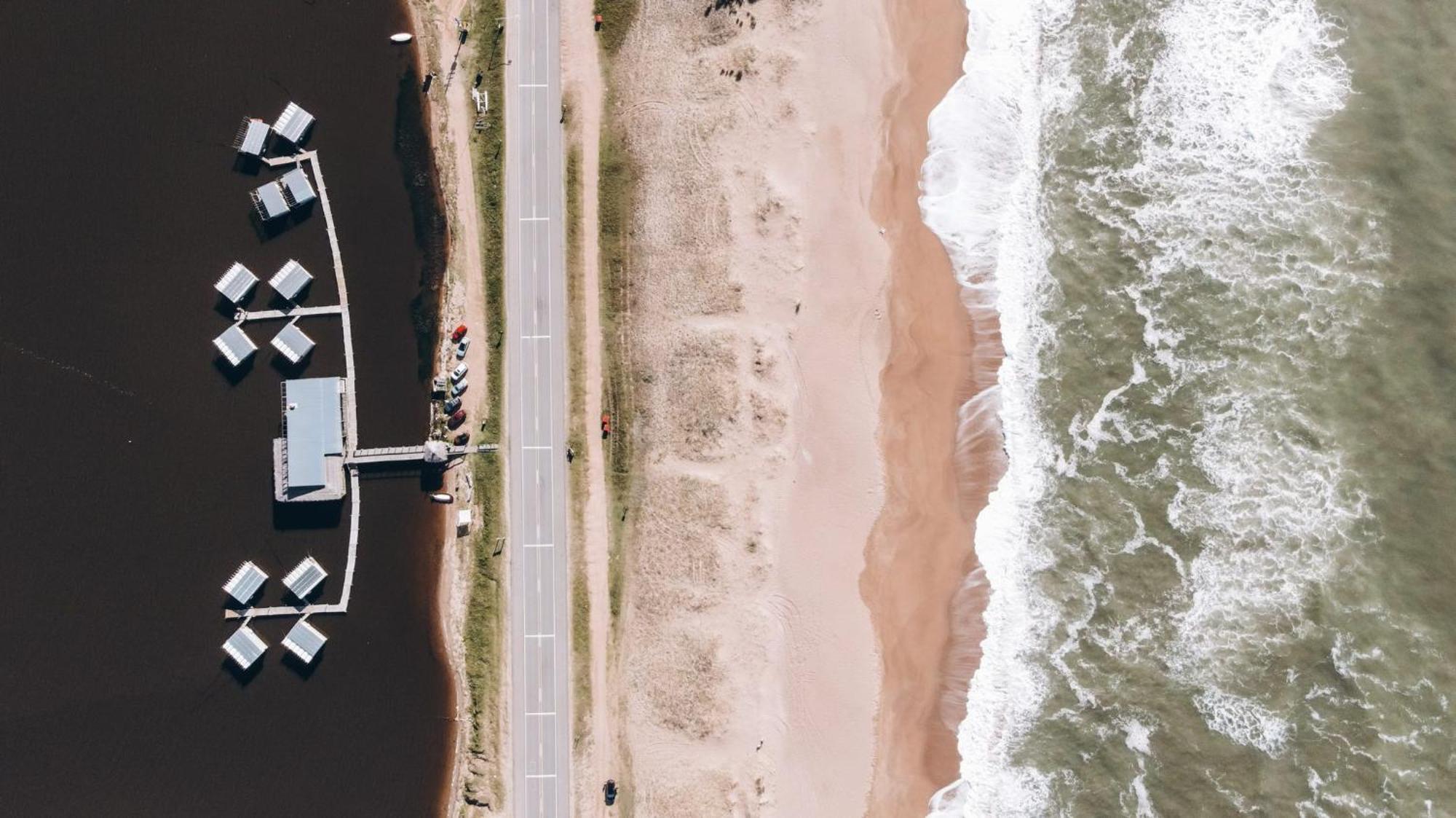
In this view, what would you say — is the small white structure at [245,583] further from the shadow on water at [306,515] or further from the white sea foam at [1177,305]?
the white sea foam at [1177,305]

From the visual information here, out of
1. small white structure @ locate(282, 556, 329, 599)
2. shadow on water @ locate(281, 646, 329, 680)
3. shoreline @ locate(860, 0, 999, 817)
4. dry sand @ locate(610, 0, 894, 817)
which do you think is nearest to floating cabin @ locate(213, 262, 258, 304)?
small white structure @ locate(282, 556, 329, 599)

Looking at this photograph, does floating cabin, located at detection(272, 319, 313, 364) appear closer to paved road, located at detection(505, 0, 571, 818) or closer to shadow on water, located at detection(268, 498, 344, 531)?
shadow on water, located at detection(268, 498, 344, 531)

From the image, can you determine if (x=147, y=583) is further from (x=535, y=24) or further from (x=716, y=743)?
(x=535, y=24)

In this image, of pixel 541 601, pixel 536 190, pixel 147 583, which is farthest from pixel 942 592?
pixel 147 583

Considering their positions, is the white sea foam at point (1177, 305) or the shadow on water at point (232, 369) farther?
the shadow on water at point (232, 369)

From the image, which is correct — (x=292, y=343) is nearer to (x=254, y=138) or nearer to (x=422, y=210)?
(x=422, y=210)

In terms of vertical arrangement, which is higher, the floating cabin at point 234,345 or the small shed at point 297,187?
the small shed at point 297,187

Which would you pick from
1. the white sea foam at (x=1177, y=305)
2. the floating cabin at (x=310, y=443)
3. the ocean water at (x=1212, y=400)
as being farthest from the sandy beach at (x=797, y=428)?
the floating cabin at (x=310, y=443)
